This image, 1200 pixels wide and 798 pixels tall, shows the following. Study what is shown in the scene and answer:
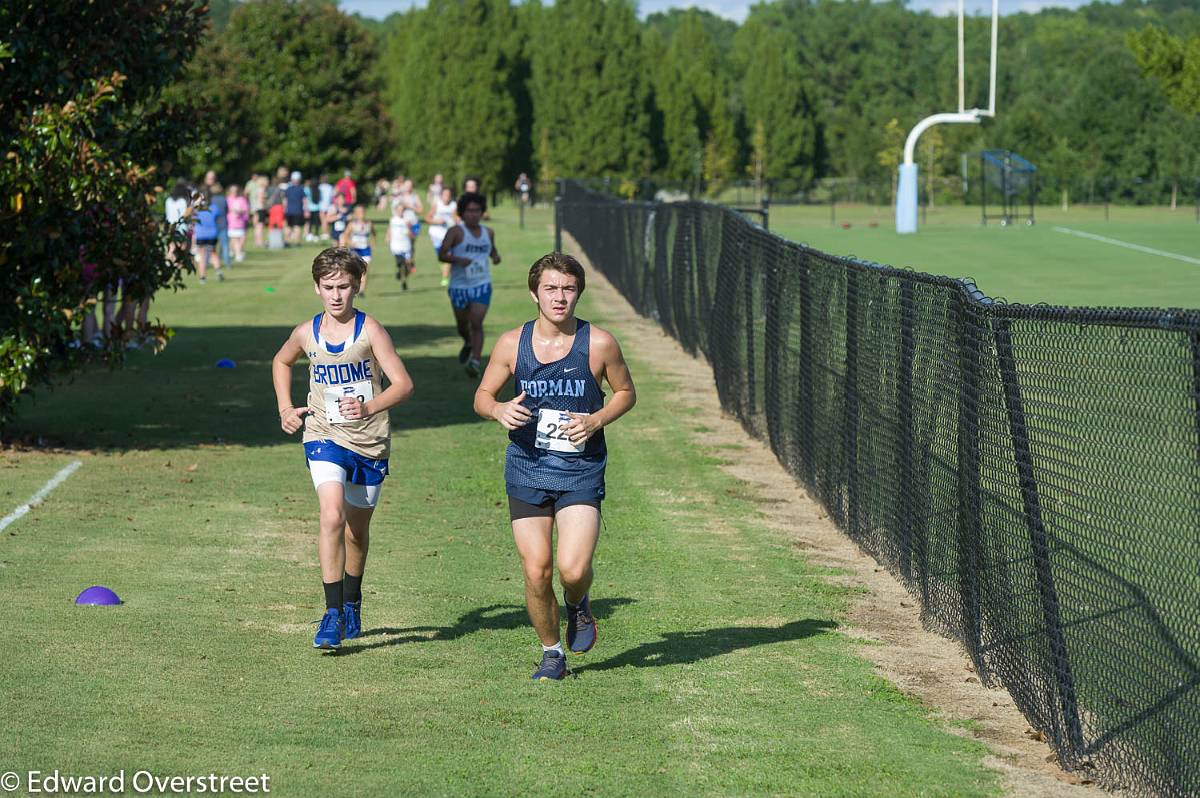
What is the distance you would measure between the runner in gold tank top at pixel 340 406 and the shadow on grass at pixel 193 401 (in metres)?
7.37

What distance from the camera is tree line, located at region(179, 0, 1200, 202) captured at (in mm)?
68000

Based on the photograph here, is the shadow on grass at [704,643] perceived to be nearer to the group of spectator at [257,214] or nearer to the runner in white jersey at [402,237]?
the group of spectator at [257,214]

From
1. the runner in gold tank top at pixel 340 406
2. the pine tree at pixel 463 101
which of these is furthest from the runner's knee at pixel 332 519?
the pine tree at pixel 463 101

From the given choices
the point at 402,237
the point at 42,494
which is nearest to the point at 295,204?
the point at 402,237

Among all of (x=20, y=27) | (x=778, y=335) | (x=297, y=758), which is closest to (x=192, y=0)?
(x=20, y=27)

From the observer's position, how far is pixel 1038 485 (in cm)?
692

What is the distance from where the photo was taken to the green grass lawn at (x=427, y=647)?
6.40 meters

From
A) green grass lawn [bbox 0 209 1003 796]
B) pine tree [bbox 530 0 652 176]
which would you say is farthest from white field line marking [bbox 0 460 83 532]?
pine tree [bbox 530 0 652 176]

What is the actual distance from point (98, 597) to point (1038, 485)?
4.79 metres

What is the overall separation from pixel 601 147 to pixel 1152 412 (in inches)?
3280

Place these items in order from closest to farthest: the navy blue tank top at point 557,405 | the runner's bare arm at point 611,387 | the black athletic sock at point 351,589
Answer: the runner's bare arm at point 611,387 < the navy blue tank top at point 557,405 < the black athletic sock at point 351,589

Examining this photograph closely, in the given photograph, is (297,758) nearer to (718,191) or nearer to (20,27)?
(20,27)

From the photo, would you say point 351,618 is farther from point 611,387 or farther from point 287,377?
point 611,387

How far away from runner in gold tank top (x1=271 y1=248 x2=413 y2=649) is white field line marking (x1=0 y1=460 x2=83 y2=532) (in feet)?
13.0
